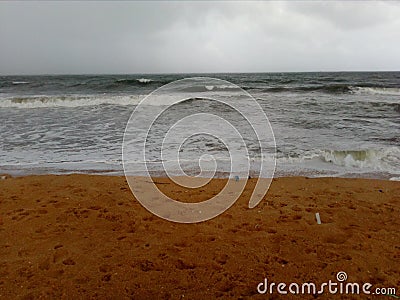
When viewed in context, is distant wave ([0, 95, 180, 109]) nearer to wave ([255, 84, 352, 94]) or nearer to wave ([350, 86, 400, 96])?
wave ([255, 84, 352, 94])

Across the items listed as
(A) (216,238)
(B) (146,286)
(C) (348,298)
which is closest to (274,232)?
(A) (216,238)

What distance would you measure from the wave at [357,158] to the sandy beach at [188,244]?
158 cm

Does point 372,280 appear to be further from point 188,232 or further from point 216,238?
point 188,232

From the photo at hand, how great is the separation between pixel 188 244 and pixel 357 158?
4475mm

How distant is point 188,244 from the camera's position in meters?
3.03

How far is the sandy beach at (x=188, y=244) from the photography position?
2.44m

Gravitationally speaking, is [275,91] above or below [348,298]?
above

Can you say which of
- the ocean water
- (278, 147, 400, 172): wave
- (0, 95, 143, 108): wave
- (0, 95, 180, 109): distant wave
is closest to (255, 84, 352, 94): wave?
(0, 95, 180, 109): distant wave

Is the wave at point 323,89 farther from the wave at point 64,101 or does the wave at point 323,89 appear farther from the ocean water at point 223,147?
the wave at point 64,101

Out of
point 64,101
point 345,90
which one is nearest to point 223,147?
point 64,101

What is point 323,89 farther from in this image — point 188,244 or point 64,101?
point 188,244

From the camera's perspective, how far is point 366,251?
2.83m

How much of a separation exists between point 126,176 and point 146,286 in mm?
3001

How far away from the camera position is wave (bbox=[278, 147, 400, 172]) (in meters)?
5.93
